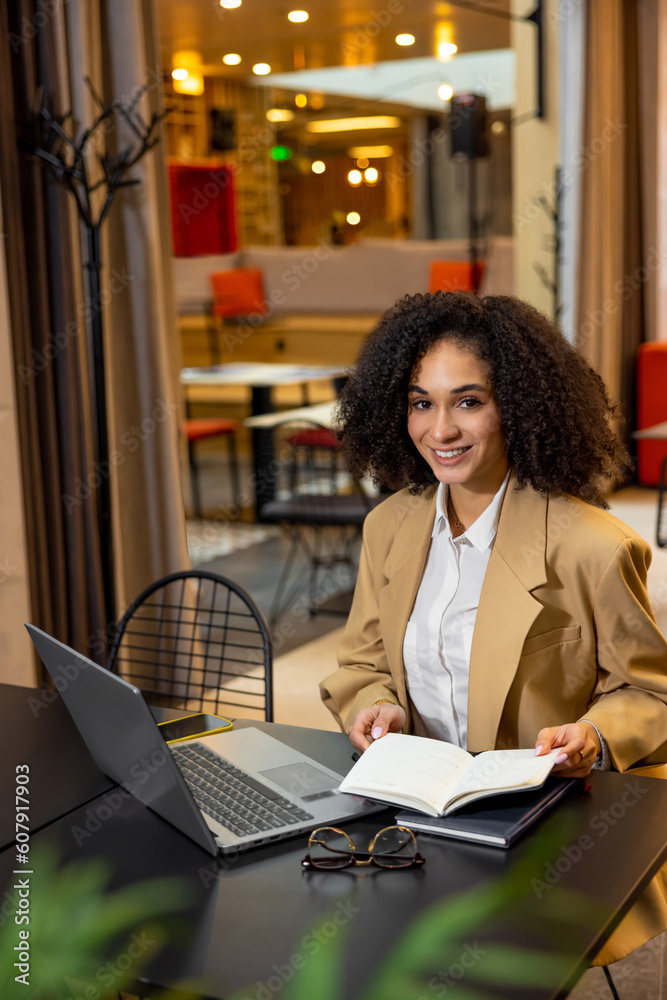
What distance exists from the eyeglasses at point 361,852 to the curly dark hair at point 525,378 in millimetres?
645

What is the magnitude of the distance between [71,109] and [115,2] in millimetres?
453

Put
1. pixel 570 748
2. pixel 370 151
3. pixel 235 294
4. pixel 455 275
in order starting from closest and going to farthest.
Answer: pixel 570 748 → pixel 455 275 → pixel 235 294 → pixel 370 151

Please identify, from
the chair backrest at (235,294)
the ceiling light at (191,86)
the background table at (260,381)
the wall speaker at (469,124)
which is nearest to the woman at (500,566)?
the background table at (260,381)

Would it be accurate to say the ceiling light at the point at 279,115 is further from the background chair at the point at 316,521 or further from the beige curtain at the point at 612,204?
the background chair at the point at 316,521

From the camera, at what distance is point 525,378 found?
1680 millimetres

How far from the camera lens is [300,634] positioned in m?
4.60

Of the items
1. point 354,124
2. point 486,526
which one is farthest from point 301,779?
point 354,124

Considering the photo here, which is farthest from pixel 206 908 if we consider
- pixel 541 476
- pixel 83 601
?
pixel 83 601

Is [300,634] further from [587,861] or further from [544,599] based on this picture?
[587,861]

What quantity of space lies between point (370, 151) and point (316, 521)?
1126 centimetres

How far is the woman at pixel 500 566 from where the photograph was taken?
1611 mm

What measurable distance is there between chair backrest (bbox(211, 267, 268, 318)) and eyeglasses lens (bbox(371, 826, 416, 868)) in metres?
8.67

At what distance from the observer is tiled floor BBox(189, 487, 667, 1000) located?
213 centimetres

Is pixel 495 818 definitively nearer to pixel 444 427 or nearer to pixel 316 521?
pixel 444 427
